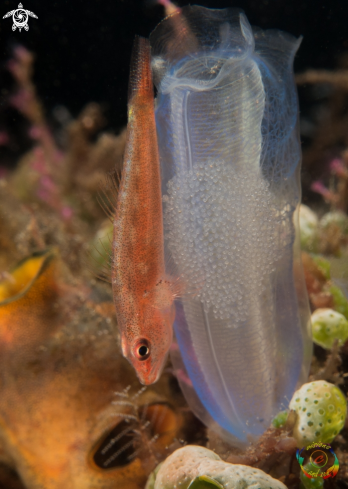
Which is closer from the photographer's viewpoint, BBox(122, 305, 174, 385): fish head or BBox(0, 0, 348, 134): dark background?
BBox(122, 305, 174, 385): fish head

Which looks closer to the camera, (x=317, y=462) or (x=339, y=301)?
(x=317, y=462)

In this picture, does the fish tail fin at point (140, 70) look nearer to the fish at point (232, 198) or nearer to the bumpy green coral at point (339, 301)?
the fish at point (232, 198)

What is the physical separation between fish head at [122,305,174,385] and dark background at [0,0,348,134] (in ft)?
7.34

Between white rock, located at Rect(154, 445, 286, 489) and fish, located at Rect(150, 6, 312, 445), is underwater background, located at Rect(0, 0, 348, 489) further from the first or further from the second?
fish, located at Rect(150, 6, 312, 445)

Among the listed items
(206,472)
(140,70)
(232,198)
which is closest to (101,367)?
(206,472)

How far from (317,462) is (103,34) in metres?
4.47

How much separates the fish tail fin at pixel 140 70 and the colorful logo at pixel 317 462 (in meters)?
1.76

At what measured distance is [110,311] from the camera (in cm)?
A: 235

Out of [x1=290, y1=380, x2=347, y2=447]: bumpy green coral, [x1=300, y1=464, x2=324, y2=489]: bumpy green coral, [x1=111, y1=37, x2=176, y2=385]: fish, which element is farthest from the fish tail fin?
[x1=300, y1=464, x2=324, y2=489]: bumpy green coral

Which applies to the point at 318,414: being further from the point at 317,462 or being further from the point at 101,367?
the point at 101,367

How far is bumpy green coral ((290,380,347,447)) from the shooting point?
1.50 metres

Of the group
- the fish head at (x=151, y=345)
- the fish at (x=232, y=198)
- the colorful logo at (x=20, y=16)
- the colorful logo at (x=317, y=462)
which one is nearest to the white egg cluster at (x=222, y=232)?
the fish at (x=232, y=198)

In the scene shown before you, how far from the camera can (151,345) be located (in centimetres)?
154

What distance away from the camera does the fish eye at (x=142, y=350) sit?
151 centimetres
